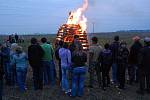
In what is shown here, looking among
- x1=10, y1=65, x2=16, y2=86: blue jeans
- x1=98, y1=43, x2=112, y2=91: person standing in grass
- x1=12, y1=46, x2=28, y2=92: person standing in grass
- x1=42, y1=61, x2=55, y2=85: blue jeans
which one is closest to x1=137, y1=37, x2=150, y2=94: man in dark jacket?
x1=98, y1=43, x2=112, y2=91: person standing in grass

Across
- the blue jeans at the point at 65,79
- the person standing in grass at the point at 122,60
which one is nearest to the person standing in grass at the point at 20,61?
the blue jeans at the point at 65,79

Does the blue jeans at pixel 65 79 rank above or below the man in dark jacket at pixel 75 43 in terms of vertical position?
below

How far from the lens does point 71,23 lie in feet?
69.7

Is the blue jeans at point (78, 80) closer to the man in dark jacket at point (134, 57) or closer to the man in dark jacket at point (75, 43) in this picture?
the man in dark jacket at point (75, 43)

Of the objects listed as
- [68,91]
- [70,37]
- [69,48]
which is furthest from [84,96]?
[70,37]

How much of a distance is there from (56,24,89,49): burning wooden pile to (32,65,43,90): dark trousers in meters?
4.34

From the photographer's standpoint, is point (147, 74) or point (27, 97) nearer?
point (27, 97)

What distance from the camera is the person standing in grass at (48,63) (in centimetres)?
1677

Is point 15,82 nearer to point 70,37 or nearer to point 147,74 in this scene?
point 70,37

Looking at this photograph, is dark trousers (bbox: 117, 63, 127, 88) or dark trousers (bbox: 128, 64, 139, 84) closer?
dark trousers (bbox: 117, 63, 127, 88)

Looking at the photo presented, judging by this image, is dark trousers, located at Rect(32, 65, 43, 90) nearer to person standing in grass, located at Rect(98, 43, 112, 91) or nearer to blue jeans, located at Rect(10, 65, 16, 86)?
blue jeans, located at Rect(10, 65, 16, 86)

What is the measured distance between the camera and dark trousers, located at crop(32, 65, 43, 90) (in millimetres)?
16102

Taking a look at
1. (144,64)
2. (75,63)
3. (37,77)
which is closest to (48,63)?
(37,77)

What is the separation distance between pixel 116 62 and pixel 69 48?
7.21ft
